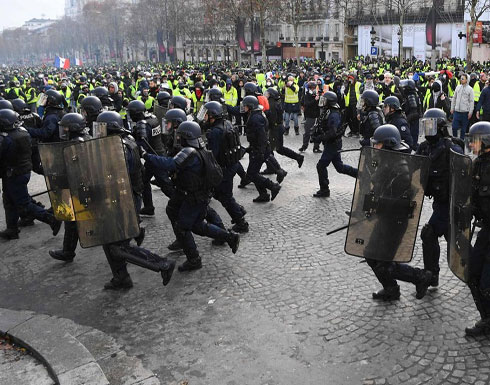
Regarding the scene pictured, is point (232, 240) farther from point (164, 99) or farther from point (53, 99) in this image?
point (164, 99)

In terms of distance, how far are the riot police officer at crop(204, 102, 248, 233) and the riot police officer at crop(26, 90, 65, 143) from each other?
2.51 m

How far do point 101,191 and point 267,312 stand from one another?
5.81ft

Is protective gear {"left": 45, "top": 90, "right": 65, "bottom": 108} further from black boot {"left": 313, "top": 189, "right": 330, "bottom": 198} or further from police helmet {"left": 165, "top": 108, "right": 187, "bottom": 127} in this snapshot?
black boot {"left": 313, "top": 189, "right": 330, "bottom": 198}

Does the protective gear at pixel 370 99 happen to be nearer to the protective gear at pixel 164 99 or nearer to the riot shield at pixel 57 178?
the protective gear at pixel 164 99

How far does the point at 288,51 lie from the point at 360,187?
5305 cm

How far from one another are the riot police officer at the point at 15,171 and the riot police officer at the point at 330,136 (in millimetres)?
3713

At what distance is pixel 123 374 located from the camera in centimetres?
417

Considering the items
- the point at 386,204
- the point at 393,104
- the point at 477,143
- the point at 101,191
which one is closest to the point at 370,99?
the point at 393,104

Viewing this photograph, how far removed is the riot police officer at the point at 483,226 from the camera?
13.5 ft

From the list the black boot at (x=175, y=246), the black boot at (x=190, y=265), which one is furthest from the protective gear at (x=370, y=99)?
the black boot at (x=190, y=265)

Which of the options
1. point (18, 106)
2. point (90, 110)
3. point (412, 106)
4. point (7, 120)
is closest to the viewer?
point (7, 120)

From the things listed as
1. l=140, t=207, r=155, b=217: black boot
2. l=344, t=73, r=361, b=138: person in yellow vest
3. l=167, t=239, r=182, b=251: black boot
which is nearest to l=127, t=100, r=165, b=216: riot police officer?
l=140, t=207, r=155, b=217: black boot

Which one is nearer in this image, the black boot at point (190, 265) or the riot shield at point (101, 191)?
the riot shield at point (101, 191)

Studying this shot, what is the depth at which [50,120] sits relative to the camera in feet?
26.6
